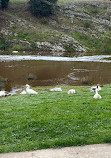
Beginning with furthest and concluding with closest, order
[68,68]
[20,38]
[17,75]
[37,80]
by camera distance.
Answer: [20,38] < [68,68] < [17,75] < [37,80]

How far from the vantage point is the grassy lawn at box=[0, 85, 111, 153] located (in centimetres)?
968

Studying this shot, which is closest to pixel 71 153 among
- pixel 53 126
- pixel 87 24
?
pixel 53 126

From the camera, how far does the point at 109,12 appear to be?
102562mm

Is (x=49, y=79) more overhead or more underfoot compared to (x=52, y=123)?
more underfoot

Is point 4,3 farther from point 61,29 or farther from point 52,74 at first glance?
point 52,74

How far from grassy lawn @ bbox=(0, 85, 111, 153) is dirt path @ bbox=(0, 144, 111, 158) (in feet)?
1.00

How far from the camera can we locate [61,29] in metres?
87.3

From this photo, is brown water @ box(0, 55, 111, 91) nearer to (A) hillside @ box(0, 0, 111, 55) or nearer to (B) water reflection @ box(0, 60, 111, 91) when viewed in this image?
(B) water reflection @ box(0, 60, 111, 91)

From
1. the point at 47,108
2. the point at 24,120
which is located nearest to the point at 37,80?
the point at 47,108

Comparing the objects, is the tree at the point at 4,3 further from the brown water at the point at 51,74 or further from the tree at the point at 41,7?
the brown water at the point at 51,74

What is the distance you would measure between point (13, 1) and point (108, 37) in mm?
48451

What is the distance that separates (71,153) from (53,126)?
2.35 meters

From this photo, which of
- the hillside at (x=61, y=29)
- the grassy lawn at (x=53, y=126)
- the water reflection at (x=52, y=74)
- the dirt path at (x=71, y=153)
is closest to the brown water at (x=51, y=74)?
the water reflection at (x=52, y=74)

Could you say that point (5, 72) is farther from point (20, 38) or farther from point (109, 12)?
point (109, 12)
